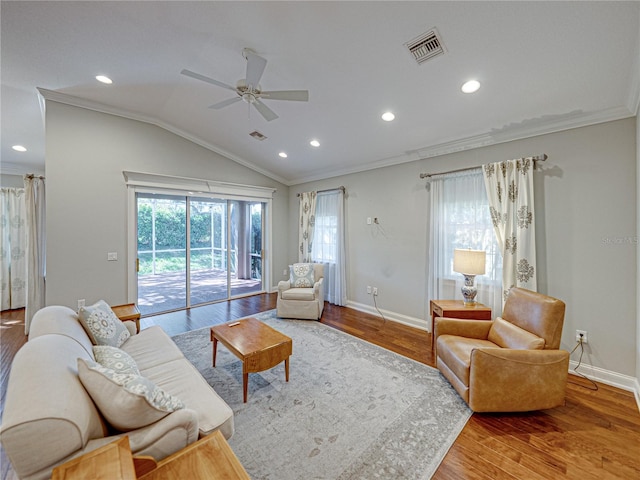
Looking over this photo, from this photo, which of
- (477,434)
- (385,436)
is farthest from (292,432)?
(477,434)

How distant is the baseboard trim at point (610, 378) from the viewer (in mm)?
2412

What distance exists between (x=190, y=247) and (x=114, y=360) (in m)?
3.63

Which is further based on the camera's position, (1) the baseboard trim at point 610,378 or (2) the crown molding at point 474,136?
(2) the crown molding at point 474,136

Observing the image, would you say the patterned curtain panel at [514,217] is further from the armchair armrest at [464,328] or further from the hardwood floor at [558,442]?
the hardwood floor at [558,442]

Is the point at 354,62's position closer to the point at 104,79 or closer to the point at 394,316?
the point at 104,79

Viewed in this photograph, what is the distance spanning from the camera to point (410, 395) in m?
2.36

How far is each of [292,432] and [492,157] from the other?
3716mm

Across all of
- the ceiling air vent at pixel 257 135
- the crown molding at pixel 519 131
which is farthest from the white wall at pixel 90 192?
the crown molding at pixel 519 131

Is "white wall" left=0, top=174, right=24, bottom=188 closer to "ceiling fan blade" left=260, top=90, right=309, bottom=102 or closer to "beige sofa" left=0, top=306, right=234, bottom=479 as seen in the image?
"beige sofa" left=0, top=306, right=234, bottom=479

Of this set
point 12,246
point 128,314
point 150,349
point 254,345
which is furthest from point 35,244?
point 254,345

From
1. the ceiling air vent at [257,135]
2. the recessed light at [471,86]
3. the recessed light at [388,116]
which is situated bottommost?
the recessed light at [471,86]

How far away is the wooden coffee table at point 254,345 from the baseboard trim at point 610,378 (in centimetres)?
305

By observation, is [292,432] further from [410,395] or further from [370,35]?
[370,35]

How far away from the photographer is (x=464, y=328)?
270cm
